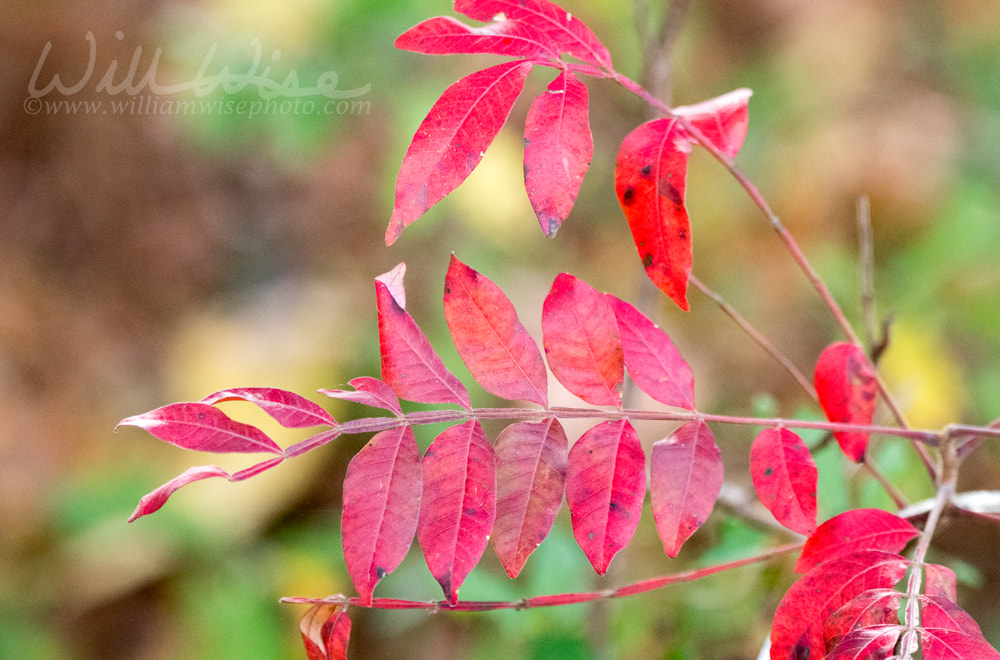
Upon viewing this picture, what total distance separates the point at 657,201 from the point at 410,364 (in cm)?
16

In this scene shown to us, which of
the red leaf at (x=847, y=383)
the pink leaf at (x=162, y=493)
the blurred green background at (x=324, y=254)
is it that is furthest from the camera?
the blurred green background at (x=324, y=254)

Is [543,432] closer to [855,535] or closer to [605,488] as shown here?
[605,488]

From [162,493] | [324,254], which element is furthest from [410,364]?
[324,254]

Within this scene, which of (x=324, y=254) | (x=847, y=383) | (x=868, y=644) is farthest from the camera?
(x=324, y=254)

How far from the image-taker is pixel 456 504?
0.36m

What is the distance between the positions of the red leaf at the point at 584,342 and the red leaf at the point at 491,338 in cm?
1

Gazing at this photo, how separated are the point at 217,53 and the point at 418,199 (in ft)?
4.58

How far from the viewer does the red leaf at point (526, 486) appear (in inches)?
14.4

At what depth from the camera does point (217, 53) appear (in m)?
1.55

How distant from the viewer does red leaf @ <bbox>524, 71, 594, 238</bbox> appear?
14.8 inches

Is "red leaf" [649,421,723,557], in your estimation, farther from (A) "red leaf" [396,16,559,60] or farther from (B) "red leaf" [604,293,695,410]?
(A) "red leaf" [396,16,559,60]

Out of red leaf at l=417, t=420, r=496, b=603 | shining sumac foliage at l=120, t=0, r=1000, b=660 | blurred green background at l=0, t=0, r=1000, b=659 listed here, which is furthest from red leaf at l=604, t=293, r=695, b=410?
blurred green background at l=0, t=0, r=1000, b=659

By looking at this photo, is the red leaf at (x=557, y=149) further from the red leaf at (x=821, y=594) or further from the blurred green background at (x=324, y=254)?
the blurred green background at (x=324, y=254)

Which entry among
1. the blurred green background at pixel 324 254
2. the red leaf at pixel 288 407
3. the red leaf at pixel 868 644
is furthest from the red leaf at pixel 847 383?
the blurred green background at pixel 324 254
